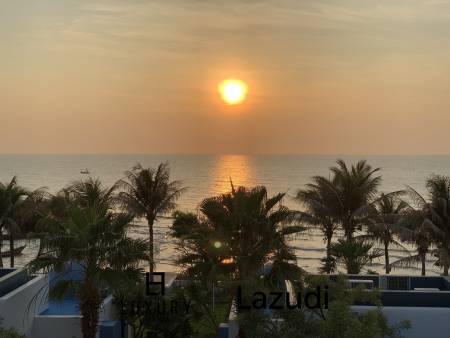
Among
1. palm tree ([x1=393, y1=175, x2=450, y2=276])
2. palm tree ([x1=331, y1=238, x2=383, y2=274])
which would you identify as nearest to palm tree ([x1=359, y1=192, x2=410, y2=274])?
palm tree ([x1=393, y1=175, x2=450, y2=276])

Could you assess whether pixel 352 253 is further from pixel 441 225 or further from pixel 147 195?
pixel 147 195

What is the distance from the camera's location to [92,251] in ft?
51.2

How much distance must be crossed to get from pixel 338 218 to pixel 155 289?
606 inches

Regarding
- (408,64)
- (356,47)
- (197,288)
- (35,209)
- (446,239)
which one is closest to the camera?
(197,288)

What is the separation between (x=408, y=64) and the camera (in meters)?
88.2

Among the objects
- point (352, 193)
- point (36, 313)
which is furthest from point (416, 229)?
point (36, 313)

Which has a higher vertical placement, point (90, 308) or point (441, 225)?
point (441, 225)

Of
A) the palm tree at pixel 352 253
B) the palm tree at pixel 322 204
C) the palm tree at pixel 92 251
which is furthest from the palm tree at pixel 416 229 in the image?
the palm tree at pixel 92 251

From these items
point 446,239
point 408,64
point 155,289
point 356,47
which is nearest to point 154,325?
point 155,289

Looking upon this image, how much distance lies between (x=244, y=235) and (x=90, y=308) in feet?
15.1

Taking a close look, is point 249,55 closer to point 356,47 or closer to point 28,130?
point 356,47

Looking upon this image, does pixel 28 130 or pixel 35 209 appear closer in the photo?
pixel 35 209

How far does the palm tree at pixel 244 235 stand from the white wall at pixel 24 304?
4996 mm

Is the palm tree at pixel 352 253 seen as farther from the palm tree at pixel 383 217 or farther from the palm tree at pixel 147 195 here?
the palm tree at pixel 147 195
